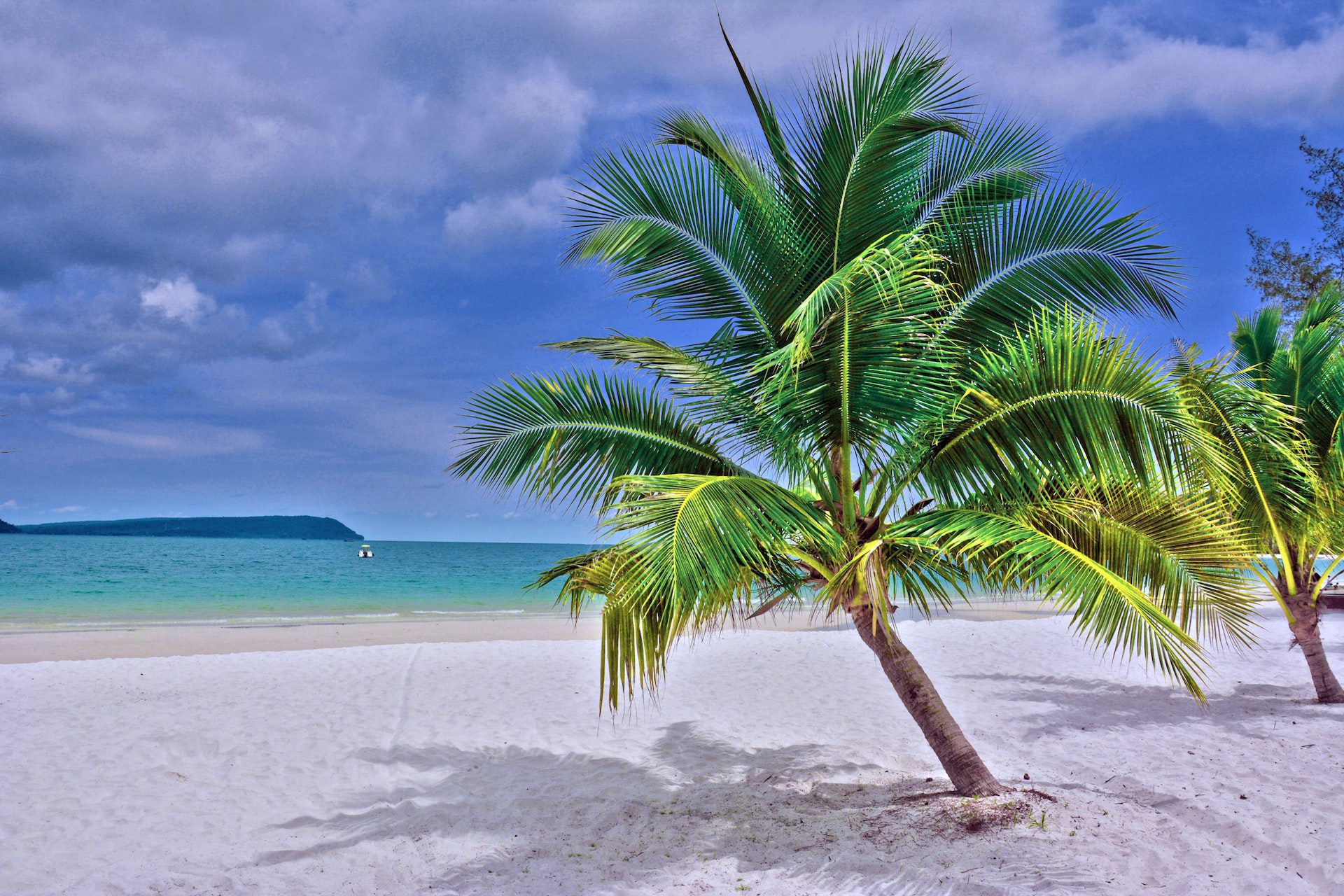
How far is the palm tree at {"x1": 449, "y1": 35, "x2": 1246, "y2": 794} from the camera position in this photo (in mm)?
4285

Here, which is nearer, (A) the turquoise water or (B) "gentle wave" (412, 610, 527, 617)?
(A) the turquoise water

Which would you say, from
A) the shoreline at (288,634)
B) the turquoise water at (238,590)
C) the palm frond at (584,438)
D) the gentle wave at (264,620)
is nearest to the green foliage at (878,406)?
the palm frond at (584,438)

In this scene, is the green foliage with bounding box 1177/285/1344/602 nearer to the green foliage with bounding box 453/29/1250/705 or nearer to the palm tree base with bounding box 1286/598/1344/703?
the palm tree base with bounding box 1286/598/1344/703

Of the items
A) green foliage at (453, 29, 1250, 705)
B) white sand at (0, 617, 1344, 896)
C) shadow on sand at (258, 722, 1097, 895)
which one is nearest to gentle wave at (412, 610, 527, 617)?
white sand at (0, 617, 1344, 896)

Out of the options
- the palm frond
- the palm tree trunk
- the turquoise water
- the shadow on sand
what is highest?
the palm frond

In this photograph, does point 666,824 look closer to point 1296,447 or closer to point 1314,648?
point 1296,447

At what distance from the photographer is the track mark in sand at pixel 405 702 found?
7750 mm

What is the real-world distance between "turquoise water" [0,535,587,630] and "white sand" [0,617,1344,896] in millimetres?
8162

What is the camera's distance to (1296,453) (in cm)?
734

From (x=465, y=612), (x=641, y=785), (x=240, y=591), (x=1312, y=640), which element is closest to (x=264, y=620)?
(x=465, y=612)

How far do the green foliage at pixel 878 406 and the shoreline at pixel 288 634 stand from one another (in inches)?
287

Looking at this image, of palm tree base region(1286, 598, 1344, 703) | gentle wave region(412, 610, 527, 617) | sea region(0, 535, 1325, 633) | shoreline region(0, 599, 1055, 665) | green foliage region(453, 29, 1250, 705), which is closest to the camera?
green foliage region(453, 29, 1250, 705)

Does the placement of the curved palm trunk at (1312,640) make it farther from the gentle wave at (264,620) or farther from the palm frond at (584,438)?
the gentle wave at (264,620)

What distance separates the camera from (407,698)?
30.7 feet
